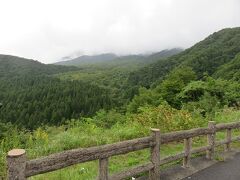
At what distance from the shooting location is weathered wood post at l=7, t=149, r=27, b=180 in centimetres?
446

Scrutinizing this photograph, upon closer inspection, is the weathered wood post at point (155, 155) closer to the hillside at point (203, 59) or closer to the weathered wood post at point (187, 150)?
the weathered wood post at point (187, 150)

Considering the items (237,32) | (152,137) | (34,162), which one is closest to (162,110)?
(152,137)

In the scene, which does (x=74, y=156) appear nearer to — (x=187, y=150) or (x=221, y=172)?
(x=187, y=150)

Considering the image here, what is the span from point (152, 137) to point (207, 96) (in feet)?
41.9

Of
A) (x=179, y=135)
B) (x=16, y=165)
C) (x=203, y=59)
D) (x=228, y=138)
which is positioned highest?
(x=203, y=59)

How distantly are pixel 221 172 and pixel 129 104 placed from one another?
4287 cm

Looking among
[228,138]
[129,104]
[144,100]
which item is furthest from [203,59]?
[228,138]

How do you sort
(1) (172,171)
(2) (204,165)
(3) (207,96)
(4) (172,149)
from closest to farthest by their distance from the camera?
(1) (172,171)
(2) (204,165)
(4) (172,149)
(3) (207,96)

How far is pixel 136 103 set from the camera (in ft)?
143

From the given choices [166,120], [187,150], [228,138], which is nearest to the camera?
[187,150]

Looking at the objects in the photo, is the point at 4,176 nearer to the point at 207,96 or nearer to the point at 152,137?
the point at 152,137

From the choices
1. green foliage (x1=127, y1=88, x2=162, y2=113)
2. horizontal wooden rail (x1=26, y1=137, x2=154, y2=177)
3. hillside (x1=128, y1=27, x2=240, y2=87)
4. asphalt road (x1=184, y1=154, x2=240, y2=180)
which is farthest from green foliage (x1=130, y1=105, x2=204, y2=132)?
hillside (x1=128, y1=27, x2=240, y2=87)

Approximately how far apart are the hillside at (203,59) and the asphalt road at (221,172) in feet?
227

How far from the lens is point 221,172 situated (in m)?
7.98
